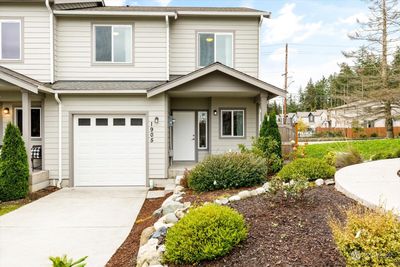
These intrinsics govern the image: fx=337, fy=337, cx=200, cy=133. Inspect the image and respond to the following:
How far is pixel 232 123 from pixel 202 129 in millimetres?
1185

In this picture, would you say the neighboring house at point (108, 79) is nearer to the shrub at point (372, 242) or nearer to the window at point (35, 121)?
the window at point (35, 121)

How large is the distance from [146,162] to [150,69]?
3196 millimetres

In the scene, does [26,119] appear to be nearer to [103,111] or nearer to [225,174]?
[103,111]

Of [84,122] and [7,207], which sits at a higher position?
[84,122]

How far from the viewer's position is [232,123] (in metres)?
12.4

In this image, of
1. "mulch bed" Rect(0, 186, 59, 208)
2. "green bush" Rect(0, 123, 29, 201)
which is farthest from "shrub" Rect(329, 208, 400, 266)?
"green bush" Rect(0, 123, 29, 201)

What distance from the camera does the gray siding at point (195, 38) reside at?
1204cm

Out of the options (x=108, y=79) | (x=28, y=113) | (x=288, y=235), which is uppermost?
(x=108, y=79)

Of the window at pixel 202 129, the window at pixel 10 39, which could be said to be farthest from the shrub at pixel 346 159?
the window at pixel 10 39

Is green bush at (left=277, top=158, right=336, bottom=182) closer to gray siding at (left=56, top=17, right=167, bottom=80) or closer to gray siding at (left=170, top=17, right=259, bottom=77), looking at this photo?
gray siding at (left=170, top=17, right=259, bottom=77)

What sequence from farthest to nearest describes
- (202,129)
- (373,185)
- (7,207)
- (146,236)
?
(202,129) < (7,207) < (373,185) < (146,236)

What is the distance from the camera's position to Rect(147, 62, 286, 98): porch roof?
33.6ft

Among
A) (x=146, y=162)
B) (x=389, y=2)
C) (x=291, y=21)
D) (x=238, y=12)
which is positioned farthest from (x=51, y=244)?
(x=389, y=2)

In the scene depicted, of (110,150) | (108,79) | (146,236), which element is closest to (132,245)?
(146,236)
